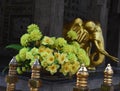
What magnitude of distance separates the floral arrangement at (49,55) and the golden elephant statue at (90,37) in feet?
6.04

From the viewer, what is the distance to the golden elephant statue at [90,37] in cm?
921

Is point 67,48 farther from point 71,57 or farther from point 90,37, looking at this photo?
point 90,37

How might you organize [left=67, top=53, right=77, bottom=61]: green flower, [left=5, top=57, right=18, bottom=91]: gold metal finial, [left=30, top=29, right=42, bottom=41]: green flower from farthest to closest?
[left=30, top=29, right=42, bottom=41]: green flower
[left=67, top=53, right=77, bottom=61]: green flower
[left=5, top=57, right=18, bottom=91]: gold metal finial

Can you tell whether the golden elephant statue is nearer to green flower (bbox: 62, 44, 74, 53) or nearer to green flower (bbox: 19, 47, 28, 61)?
green flower (bbox: 62, 44, 74, 53)

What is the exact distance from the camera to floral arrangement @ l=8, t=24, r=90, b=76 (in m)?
6.68

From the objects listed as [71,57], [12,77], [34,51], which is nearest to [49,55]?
[34,51]

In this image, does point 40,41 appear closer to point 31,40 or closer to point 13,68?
point 31,40

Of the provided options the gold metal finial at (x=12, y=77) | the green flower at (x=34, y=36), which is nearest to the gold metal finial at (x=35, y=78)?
the gold metal finial at (x=12, y=77)

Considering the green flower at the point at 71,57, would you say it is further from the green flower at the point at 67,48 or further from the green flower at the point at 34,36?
the green flower at the point at 34,36

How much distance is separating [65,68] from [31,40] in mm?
874

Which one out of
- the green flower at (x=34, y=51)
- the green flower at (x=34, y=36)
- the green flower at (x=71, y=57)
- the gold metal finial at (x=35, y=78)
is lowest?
the gold metal finial at (x=35, y=78)

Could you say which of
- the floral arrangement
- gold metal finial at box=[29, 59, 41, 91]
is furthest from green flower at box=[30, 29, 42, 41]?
gold metal finial at box=[29, 59, 41, 91]

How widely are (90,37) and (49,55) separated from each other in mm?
2858

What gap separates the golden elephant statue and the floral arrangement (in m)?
1.84
